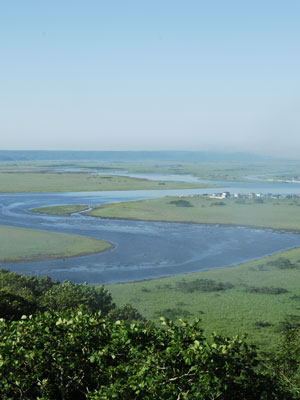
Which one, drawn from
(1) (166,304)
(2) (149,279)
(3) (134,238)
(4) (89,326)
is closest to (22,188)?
(3) (134,238)

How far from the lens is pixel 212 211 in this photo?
72.7 m

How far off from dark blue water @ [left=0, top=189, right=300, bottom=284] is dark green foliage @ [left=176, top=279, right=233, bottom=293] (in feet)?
11.7

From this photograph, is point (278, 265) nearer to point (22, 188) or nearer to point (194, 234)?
point (194, 234)

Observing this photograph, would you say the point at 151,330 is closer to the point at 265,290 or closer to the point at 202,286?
the point at 202,286

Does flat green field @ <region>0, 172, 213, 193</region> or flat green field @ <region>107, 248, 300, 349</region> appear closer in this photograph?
flat green field @ <region>107, 248, 300, 349</region>

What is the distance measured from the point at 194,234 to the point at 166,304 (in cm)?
2541

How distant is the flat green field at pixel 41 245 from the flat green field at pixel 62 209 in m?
16.0

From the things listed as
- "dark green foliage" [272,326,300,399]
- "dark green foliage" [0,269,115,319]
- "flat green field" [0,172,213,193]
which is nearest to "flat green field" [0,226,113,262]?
"dark green foliage" [0,269,115,319]

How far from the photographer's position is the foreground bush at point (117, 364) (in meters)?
9.27

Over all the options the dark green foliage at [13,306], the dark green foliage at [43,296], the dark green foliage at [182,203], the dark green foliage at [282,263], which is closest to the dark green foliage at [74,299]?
the dark green foliage at [43,296]

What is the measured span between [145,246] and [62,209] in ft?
91.9

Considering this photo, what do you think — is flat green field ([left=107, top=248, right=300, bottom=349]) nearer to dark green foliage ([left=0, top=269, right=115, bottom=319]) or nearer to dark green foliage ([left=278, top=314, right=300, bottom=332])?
dark green foliage ([left=278, top=314, right=300, bottom=332])

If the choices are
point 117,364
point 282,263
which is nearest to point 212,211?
point 282,263

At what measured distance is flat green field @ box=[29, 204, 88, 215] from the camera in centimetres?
7112
